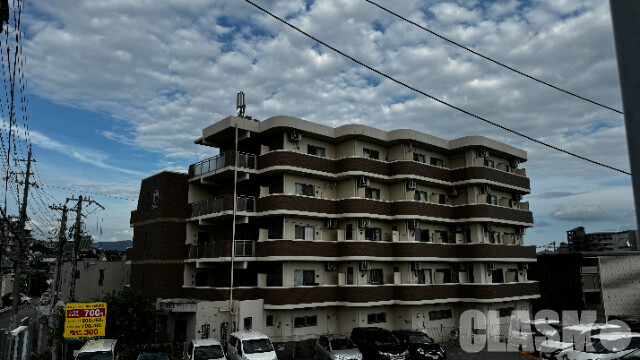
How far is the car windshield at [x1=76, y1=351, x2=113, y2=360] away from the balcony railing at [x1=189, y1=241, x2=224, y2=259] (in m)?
9.56

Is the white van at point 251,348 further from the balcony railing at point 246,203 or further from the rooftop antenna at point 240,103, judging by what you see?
the rooftop antenna at point 240,103

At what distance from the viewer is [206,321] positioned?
26.8 m

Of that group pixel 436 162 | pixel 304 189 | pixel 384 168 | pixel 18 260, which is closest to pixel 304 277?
pixel 304 189

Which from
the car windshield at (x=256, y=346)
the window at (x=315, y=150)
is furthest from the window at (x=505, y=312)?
the car windshield at (x=256, y=346)

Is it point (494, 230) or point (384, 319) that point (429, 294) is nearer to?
point (384, 319)

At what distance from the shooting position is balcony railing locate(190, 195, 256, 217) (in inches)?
1187

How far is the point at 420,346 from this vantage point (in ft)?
79.6

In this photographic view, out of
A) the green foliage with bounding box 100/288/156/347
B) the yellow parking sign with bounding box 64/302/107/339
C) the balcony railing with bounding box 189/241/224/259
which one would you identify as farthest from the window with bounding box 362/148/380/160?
the yellow parking sign with bounding box 64/302/107/339

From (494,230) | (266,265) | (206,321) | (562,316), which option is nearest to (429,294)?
(494,230)

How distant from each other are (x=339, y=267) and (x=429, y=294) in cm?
719

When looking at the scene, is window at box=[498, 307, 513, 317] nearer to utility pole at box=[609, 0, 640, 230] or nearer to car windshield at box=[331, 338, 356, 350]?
car windshield at box=[331, 338, 356, 350]

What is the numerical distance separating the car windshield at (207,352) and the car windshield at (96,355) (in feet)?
14.5

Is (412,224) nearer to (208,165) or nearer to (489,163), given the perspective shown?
(489,163)

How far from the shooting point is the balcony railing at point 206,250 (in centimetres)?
2997
